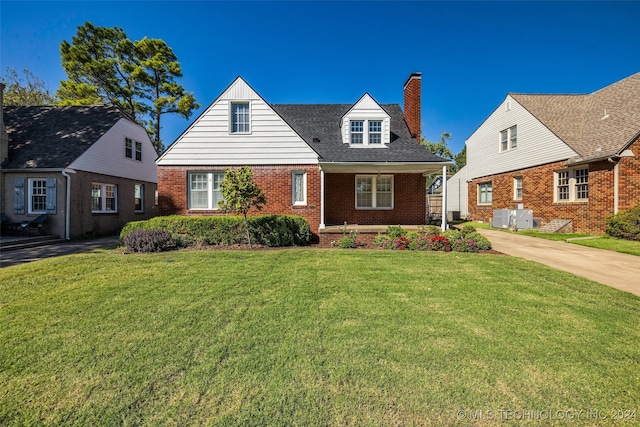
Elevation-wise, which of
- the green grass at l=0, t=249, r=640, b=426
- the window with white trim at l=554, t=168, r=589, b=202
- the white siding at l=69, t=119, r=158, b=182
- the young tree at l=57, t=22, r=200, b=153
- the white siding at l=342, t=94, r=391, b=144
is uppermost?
the young tree at l=57, t=22, r=200, b=153

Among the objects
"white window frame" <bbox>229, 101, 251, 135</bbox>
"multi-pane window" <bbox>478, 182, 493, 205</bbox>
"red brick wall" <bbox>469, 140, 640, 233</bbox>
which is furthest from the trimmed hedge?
"multi-pane window" <bbox>478, 182, 493, 205</bbox>

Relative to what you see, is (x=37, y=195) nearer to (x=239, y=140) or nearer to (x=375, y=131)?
(x=239, y=140)

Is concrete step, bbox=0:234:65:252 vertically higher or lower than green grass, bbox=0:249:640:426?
higher

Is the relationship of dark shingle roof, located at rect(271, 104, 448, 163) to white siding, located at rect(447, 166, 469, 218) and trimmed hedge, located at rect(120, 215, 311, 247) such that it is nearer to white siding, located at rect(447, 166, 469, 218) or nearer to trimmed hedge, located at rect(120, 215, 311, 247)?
trimmed hedge, located at rect(120, 215, 311, 247)

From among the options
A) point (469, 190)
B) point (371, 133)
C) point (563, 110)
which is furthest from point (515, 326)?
point (469, 190)

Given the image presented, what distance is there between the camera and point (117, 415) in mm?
2240

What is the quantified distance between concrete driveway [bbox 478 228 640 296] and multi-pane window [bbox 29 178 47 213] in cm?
1855

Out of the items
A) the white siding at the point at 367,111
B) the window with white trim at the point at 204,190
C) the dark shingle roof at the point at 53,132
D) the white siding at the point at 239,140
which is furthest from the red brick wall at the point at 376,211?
the dark shingle roof at the point at 53,132

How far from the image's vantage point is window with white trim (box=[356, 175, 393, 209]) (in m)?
13.3

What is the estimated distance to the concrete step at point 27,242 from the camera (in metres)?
9.55

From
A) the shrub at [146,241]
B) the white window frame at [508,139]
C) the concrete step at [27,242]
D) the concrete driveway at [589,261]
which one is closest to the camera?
the concrete driveway at [589,261]

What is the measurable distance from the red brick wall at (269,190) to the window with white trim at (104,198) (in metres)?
4.92

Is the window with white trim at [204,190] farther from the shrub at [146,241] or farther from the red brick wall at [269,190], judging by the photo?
the shrub at [146,241]

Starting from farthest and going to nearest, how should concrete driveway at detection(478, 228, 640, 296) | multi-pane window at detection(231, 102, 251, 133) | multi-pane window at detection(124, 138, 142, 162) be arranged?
multi-pane window at detection(124, 138, 142, 162), multi-pane window at detection(231, 102, 251, 133), concrete driveway at detection(478, 228, 640, 296)
